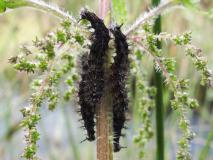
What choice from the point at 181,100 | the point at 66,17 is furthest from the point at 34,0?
the point at 181,100

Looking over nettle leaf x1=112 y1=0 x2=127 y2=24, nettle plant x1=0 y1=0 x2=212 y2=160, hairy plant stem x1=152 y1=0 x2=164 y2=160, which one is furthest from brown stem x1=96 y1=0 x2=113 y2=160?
hairy plant stem x1=152 y1=0 x2=164 y2=160

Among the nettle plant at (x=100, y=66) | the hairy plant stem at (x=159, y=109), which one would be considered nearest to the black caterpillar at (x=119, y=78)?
the nettle plant at (x=100, y=66)

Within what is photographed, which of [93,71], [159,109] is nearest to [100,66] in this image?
[93,71]

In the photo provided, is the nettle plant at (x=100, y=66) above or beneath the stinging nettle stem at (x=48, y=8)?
beneath

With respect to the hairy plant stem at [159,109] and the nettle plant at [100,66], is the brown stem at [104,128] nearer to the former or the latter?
the nettle plant at [100,66]

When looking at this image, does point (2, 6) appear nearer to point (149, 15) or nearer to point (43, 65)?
point (43, 65)
